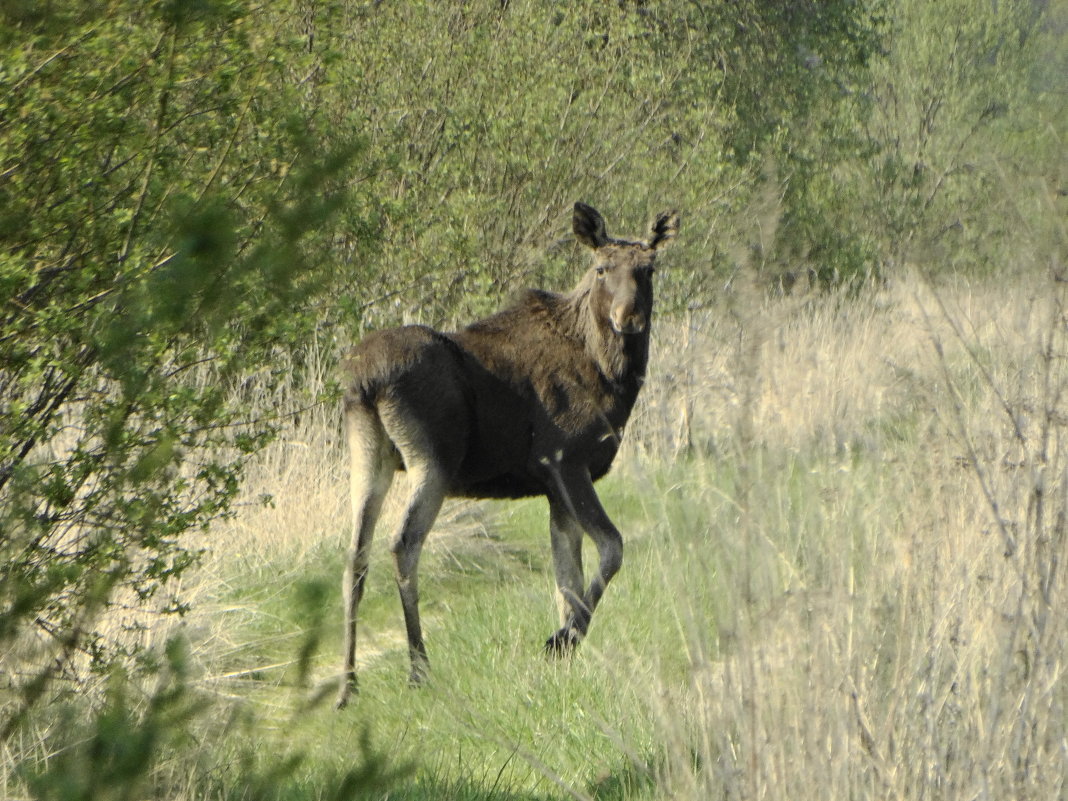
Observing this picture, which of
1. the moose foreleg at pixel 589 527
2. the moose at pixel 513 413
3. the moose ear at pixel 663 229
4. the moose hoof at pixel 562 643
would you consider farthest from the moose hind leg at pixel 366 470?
the moose ear at pixel 663 229

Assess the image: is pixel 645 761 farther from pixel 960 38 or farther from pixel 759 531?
pixel 960 38

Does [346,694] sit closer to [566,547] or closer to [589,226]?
[566,547]

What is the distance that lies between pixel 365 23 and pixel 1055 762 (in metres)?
12.2

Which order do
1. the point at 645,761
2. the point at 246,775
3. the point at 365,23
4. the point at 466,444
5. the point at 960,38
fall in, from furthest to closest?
the point at 960,38
the point at 365,23
the point at 466,444
the point at 645,761
the point at 246,775

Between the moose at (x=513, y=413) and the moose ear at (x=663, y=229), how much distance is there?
221 millimetres

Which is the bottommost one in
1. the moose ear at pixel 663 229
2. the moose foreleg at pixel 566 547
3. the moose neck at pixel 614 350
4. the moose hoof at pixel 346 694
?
the moose hoof at pixel 346 694

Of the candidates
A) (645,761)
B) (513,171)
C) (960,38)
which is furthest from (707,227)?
(960,38)

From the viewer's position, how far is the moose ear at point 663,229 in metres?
8.83

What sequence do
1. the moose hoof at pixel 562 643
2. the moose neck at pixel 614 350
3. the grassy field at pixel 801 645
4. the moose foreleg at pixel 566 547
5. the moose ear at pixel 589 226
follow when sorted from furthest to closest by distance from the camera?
the moose ear at pixel 589 226
the moose neck at pixel 614 350
the moose foreleg at pixel 566 547
the moose hoof at pixel 562 643
the grassy field at pixel 801 645

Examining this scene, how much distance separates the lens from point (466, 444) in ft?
25.9

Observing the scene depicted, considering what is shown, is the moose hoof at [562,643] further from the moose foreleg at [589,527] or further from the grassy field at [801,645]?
the grassy field at [801,645]

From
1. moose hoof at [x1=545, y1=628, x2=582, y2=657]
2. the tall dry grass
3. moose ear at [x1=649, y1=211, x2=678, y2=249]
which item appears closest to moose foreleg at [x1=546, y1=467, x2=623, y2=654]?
moose hoof at [x1=545, y1=628, x2=582, y2=657]

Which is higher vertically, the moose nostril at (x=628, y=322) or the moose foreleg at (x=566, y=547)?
the moose nostril at (x=628, y=322)

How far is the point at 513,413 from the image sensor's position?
806 cm
